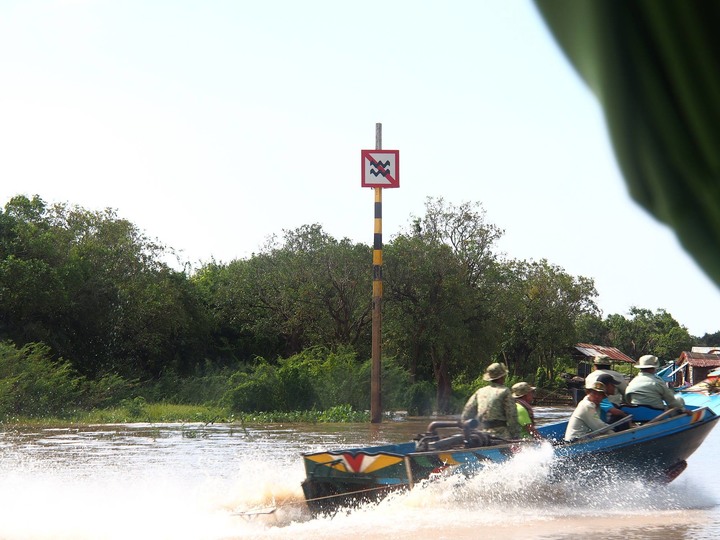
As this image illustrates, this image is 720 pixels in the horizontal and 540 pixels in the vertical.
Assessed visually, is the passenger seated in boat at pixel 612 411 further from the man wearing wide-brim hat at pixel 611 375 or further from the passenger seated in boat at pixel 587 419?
the passenger seated in boat at pixel 587 419

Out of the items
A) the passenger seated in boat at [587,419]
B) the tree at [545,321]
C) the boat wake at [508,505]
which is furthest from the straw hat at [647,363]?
the tree at [545,321]

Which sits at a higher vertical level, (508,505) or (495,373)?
(495,373)

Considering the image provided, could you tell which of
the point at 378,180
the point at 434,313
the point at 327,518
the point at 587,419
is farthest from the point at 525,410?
the point at 434,313

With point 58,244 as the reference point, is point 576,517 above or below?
below

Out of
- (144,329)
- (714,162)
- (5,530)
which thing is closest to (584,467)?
(5,530)

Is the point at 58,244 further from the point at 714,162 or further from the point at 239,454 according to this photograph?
the point at 714,162

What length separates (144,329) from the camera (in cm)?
4341

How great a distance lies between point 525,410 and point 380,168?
44.6 feet

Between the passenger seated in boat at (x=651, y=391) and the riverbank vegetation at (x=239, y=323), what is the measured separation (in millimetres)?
16352

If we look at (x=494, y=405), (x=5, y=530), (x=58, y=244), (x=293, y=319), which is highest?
(x=58, y=244)

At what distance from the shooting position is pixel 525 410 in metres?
13.0

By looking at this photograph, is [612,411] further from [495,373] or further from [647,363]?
[495,373]

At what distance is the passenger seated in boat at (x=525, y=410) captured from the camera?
12.8 m

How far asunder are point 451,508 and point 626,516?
2359 millimetres
